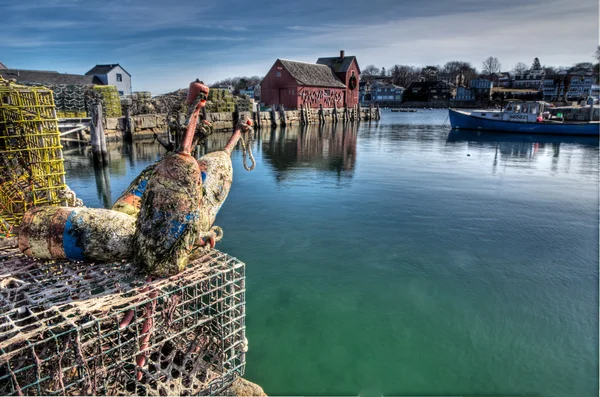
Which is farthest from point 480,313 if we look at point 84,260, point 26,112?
point 26,112

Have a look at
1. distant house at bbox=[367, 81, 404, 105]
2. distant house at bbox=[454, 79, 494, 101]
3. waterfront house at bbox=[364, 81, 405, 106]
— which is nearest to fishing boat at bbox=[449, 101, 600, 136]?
distant house at bbox=[454, 79, 494, 101]

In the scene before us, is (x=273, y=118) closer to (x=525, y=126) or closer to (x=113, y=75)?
(x=525, y=126)

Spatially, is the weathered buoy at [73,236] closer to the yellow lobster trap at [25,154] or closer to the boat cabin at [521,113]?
the yellow lobster trap at [25,154]

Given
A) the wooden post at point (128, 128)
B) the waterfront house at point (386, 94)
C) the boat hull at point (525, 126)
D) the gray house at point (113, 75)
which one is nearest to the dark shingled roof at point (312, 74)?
the boat hull at point (525, 126)

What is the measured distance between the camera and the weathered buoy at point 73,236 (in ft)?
13.1

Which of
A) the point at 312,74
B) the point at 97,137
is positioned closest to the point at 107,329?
the point at 97,137

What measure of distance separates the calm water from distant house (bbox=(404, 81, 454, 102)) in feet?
341

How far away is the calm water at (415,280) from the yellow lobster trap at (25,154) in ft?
13.0

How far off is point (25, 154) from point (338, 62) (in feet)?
189

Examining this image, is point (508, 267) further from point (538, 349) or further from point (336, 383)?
point (336, 383)

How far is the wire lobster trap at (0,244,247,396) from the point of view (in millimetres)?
3271

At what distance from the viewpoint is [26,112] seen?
646cm

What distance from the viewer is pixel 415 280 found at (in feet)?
27.0

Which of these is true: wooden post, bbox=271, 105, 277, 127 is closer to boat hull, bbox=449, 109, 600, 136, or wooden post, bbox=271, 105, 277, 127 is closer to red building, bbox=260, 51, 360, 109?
red building, bbox=260, 51, 360, 109
